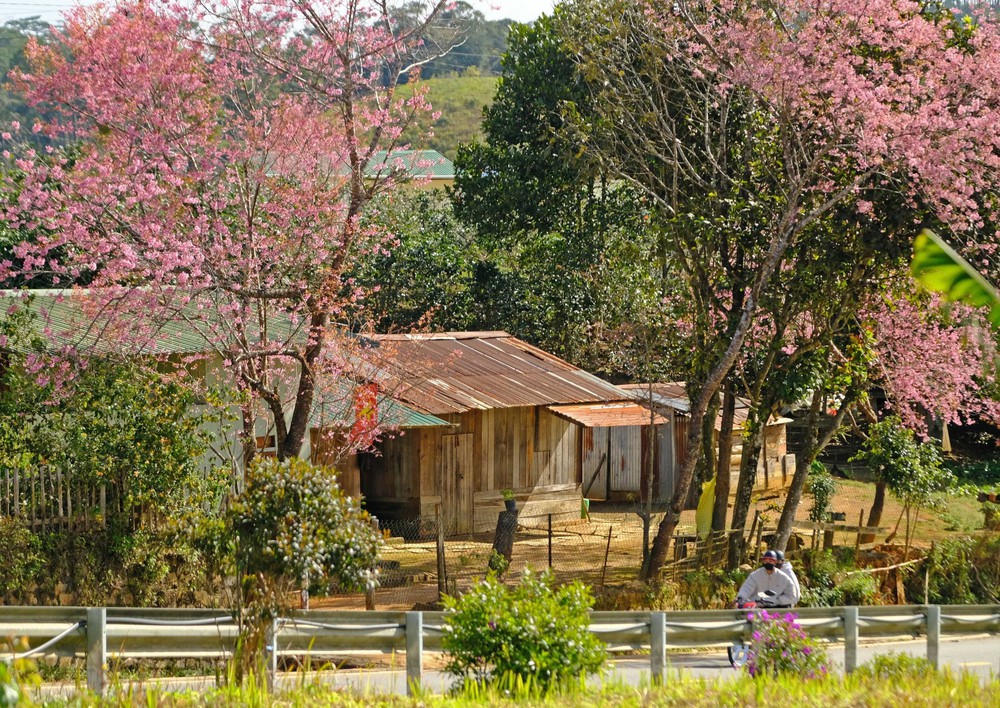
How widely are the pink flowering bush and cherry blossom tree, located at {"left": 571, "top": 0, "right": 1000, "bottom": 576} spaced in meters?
7.38

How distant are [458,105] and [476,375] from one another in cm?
7491

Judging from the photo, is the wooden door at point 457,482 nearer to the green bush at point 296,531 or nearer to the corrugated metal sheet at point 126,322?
the corrugated metal sheet at point 126,322

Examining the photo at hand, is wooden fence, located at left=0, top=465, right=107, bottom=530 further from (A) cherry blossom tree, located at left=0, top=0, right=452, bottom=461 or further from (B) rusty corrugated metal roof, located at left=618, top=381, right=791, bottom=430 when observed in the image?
(B) rusty corrugated metal roof, located at left=618, top=381, right=791, bottom=430

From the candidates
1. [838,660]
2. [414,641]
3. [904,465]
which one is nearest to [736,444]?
[904,465]

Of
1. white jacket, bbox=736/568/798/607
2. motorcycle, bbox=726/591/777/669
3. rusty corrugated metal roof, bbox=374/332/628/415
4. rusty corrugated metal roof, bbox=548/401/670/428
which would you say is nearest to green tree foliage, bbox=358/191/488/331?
rusty corrugated metal roof, bbox=374/332/628/415

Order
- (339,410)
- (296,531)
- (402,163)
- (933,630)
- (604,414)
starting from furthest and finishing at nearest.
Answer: (604,414), (339,410), (402,163), (933,630), (296,531)

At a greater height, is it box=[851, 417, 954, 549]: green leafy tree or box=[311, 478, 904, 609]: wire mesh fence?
box=[851, 417, 954, 549]: green leafy tree

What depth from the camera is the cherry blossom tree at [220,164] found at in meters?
13.1

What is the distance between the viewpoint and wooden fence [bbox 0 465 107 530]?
41.0 feet

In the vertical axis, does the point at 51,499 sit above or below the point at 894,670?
above

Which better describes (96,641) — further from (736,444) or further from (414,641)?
(736,444)

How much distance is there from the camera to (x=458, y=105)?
9631 centimetres

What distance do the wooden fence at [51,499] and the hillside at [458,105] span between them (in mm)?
69837

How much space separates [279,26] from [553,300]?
2019cm
